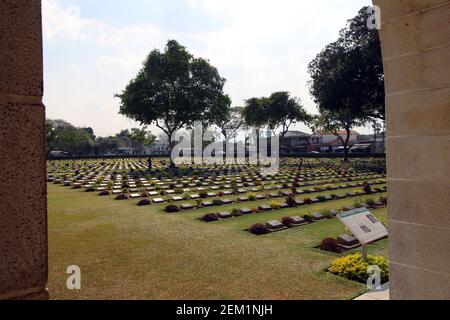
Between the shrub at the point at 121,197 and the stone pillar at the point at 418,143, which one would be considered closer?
the stone pillar at the point at 418,143

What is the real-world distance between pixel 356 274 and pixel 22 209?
540 centimetres

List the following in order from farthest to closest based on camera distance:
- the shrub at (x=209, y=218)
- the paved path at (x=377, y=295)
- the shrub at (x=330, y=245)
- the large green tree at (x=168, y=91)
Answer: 1. the large green tree at (x=168, y=91)
2. the shrub at (x=209, y=218)
3. the shrub at (x=330, y=245)
4. the paved path at (x=377, y=295)

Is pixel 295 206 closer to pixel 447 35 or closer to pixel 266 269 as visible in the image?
pixel 266 269

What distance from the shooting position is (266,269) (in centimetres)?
628

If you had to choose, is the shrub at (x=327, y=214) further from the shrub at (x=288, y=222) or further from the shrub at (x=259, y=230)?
the shrub at (x=259, y=230)

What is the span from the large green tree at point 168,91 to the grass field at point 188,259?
27.6 m

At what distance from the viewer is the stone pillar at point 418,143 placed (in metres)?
3.17

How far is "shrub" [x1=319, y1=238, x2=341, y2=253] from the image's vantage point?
755 centimetres

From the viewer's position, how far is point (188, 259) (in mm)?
6918

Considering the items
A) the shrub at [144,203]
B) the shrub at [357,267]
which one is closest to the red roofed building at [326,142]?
the shrub at [144,203]

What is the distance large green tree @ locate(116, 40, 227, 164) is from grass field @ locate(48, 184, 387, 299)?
1088 inches

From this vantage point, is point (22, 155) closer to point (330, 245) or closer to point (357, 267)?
point (357, 267)

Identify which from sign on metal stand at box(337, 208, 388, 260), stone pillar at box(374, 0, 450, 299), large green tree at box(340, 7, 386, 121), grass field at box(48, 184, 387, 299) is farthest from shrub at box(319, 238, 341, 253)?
large green tree at box(340, 7, 386, 121)

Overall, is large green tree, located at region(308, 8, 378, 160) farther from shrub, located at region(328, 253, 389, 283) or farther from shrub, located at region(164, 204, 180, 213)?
shrub, located at region(328, 253, 389, 283)
